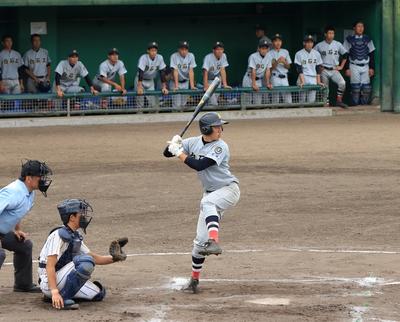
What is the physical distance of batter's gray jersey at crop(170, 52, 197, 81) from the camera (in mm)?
22234

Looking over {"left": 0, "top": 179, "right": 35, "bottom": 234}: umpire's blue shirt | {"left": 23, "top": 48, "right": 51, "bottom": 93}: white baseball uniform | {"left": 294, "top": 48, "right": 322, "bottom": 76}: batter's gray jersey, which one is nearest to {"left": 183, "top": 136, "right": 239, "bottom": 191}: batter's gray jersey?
{"left": 0, "top": 179, "right": 35, "bottom": 234}: umpire's blue shirt

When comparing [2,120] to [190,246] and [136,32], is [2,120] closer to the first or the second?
[136,32]

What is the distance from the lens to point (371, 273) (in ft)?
32.6

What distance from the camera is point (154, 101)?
868 inches

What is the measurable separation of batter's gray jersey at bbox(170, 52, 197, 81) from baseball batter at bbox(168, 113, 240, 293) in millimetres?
12616

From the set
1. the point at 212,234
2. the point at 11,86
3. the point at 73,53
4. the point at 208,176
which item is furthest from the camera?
the point at 11,86

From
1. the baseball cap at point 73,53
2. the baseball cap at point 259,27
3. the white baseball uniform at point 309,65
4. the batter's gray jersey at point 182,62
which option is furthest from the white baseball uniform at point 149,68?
the white baseball uniform at point 309,65

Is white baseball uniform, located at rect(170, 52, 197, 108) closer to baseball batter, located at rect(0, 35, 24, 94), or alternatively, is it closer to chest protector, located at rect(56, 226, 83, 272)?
baseball batter, located at rect(0, 35, 24, 94)

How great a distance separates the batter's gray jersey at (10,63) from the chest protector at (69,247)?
13.3 meters

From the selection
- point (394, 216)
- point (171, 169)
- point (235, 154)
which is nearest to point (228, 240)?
point (394, 216)

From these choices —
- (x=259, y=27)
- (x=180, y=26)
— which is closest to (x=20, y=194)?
(x=259, y=27)

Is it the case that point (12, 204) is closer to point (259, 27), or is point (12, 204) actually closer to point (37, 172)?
point (37, 172)

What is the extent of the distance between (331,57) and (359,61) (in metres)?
0.59

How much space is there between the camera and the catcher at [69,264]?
8.62 meters
